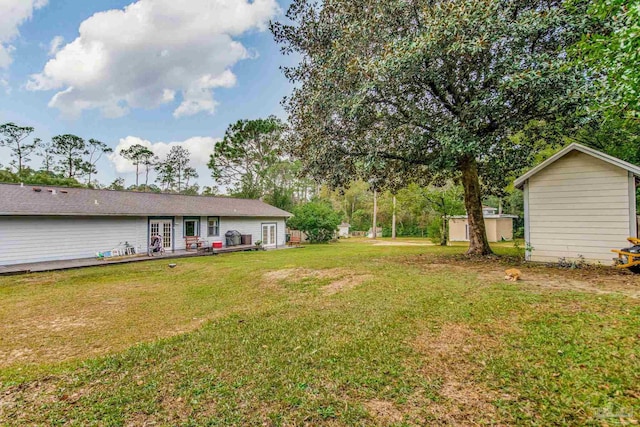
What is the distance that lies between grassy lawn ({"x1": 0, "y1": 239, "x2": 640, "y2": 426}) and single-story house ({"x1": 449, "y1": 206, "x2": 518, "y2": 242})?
17314 mm

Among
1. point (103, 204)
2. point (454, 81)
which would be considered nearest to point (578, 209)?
point (454, 81)

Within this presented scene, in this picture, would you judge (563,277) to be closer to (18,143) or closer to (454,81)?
(454,81)

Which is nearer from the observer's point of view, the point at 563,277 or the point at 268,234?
the point at 563,277

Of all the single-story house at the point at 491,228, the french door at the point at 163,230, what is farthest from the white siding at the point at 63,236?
the single-story house at the point at 491,228

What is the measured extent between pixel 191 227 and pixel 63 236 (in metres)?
5.58

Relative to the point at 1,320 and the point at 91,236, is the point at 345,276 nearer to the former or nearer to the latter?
the point at 1,320

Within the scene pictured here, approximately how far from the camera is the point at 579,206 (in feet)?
26.6

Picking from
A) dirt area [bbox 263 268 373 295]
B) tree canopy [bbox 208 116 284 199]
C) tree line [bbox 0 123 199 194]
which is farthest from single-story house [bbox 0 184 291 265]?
tree line [bbox 0 123 199 194]

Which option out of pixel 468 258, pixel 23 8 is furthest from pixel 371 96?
pixel 23 8

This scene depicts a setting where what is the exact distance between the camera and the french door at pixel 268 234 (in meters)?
20.2

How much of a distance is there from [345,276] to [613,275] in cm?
620

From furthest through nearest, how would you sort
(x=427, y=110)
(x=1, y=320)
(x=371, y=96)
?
1. (x=427, y=110)
2. (x=371, y=96)
3. (x=1, y=320)

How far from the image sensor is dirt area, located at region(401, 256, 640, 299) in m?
5.57

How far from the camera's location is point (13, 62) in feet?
44.5
